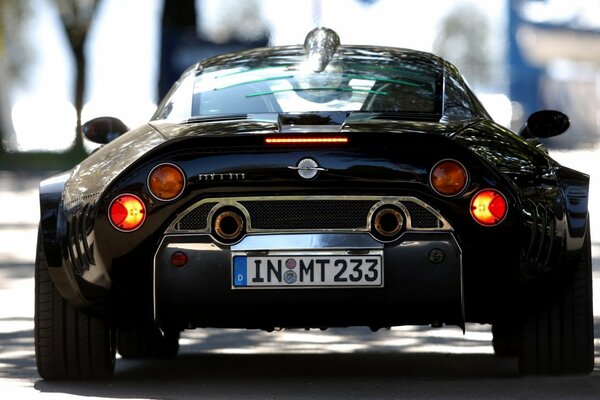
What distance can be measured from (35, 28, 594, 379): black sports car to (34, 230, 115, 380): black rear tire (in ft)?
0.51

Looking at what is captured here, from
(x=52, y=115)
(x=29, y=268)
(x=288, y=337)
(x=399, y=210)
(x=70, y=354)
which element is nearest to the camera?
(x=399, y=210)

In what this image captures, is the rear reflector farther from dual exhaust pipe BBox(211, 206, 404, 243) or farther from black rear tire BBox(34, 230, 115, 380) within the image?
black rear tire BBox(34, 230, 115, 380)

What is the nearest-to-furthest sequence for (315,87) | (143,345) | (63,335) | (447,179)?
(447,179) < (63,335) < (315,87) < (143,345)

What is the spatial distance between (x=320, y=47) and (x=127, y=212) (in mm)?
1743

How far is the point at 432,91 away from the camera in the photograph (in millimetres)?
7066

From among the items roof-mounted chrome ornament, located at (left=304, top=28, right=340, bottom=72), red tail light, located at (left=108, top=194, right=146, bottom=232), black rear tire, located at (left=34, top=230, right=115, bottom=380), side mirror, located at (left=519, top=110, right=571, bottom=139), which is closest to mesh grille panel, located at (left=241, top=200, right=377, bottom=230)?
red tail light, located at (left=108, top=194, right=146, bottom=232)

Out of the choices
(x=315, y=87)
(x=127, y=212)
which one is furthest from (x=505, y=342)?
(x=127, y=212)

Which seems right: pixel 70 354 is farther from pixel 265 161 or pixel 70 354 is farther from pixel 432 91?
pixel 432 91

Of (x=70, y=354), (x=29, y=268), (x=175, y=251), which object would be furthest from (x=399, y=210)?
(x=29, y=268)

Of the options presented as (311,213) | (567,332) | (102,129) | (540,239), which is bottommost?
(567,332)

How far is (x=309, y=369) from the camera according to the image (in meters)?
7.23

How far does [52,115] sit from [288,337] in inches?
2297

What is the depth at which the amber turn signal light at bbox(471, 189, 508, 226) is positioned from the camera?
605cm

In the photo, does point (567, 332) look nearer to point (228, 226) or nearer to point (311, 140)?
point (311, 140)
